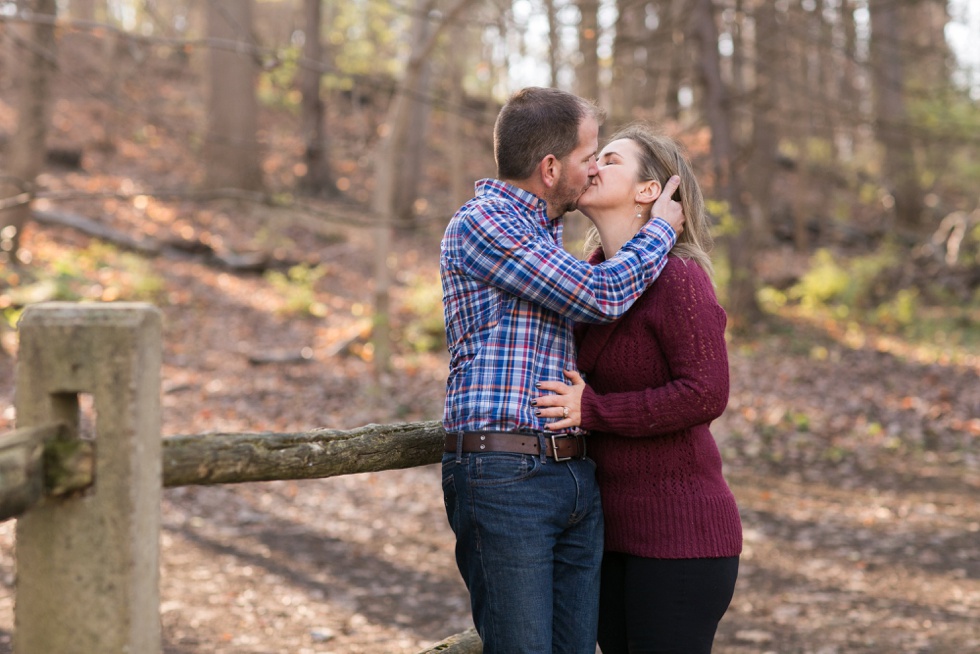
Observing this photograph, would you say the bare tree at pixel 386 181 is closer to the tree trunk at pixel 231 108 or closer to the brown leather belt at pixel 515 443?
the brown leather belt at pixel 515 443

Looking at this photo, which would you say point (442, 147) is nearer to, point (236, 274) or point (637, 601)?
point (236, 274)

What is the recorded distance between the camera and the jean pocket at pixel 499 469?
8.55ft

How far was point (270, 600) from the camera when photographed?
235 inches

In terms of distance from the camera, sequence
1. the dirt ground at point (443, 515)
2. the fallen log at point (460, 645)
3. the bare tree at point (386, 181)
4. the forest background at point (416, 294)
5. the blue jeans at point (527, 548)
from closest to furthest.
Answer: the blue jeans at point (527, 548)
the fallen log at point (460, 645)
the dirt ground at point (443, 515)
the forest background at point (416, 294)
the bare tree at point (386, 181)

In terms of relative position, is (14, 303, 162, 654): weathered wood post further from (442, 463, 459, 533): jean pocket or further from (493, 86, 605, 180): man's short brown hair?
(493, 86, 605, 180): man's short brown hair

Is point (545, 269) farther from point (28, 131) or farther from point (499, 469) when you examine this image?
point (28, 131)

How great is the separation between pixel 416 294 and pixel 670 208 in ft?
39.7

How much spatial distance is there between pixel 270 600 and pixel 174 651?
0.94 meters

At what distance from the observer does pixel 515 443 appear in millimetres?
2641

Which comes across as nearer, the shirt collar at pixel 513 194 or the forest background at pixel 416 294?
the shirt collar at pixel 513 194

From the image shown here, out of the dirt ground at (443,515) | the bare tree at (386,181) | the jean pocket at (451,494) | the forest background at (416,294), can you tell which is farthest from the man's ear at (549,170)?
the bare tree at (386,181)

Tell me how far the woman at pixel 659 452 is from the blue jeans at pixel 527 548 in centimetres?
13

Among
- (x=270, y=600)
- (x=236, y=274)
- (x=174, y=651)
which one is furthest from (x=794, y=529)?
(x=236, y=274)

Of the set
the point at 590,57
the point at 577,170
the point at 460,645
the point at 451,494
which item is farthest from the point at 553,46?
the point at 451,494
